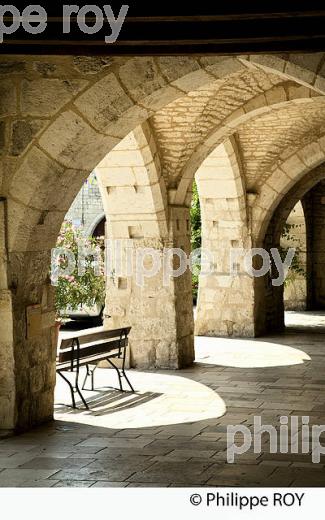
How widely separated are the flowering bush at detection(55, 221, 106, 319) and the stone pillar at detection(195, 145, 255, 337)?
1.86 m

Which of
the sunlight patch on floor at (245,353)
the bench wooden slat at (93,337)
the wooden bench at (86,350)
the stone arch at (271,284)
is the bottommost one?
the sunlight patch on floor at (245,353)

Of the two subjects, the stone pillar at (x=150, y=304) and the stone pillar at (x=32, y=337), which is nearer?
the stone pillar at (x=32, y=337)

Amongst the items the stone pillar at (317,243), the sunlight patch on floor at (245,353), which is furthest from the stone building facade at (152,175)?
the stone pillar at (317,243)

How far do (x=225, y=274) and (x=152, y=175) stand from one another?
3.08 meters

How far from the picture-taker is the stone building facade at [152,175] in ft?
17.3

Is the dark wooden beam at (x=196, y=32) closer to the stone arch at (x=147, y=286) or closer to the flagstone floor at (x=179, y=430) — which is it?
the flagstone floor at (x=179, y=430)

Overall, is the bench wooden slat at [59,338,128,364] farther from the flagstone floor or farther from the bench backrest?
the flagstone floor

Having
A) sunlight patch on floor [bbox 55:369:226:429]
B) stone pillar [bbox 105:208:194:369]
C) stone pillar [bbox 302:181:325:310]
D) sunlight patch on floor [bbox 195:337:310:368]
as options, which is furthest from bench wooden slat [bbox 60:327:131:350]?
stone pillar [bbox 302:181:325:310]

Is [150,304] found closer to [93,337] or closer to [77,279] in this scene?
[77,279]

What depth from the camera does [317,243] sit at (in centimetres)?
1505

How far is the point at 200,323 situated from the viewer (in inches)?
436

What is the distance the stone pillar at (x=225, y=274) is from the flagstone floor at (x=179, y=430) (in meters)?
1.70

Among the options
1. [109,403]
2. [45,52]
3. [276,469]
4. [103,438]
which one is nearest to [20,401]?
[103,438]

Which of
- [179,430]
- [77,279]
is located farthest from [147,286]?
[179,430]
